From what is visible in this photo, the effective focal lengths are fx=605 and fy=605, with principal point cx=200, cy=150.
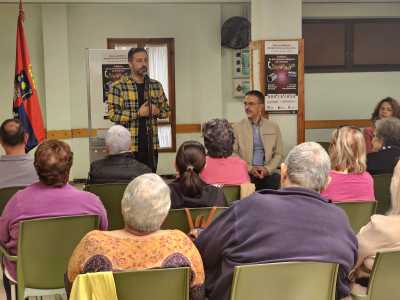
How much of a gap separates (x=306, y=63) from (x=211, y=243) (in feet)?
24.3

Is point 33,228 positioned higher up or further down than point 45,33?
further down

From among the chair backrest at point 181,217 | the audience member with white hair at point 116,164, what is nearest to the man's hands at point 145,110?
the audience member with white hair at point 116,164

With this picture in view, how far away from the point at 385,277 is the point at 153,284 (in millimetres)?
965

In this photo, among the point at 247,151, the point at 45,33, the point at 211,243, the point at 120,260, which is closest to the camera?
the point at 120,260

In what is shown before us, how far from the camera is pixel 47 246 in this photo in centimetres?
314

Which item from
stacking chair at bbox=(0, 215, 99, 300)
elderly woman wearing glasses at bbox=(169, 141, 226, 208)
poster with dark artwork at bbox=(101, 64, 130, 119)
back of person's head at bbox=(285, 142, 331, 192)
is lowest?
stacking chair at bbox=(0, 215, 99, 300)

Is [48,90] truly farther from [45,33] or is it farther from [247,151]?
[247,151]

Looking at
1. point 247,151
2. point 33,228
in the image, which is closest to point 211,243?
point 33,228

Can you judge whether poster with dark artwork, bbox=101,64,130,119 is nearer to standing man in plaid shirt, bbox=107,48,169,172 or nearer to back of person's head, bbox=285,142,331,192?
standing man in plaid shirt, bbox=107,48,169,172

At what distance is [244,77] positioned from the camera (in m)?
9.59

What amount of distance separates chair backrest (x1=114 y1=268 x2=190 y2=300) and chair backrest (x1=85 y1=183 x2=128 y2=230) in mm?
1915

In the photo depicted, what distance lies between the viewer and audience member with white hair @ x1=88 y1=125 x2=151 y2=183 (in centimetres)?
430

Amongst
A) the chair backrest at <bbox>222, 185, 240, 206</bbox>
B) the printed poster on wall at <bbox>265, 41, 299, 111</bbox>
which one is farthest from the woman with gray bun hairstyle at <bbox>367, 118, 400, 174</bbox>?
the printed poster on wall at <bbox>265, 41, 299, 111</bbox>

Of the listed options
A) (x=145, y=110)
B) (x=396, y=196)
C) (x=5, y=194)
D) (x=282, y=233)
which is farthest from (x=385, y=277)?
(x=145, y=110)
